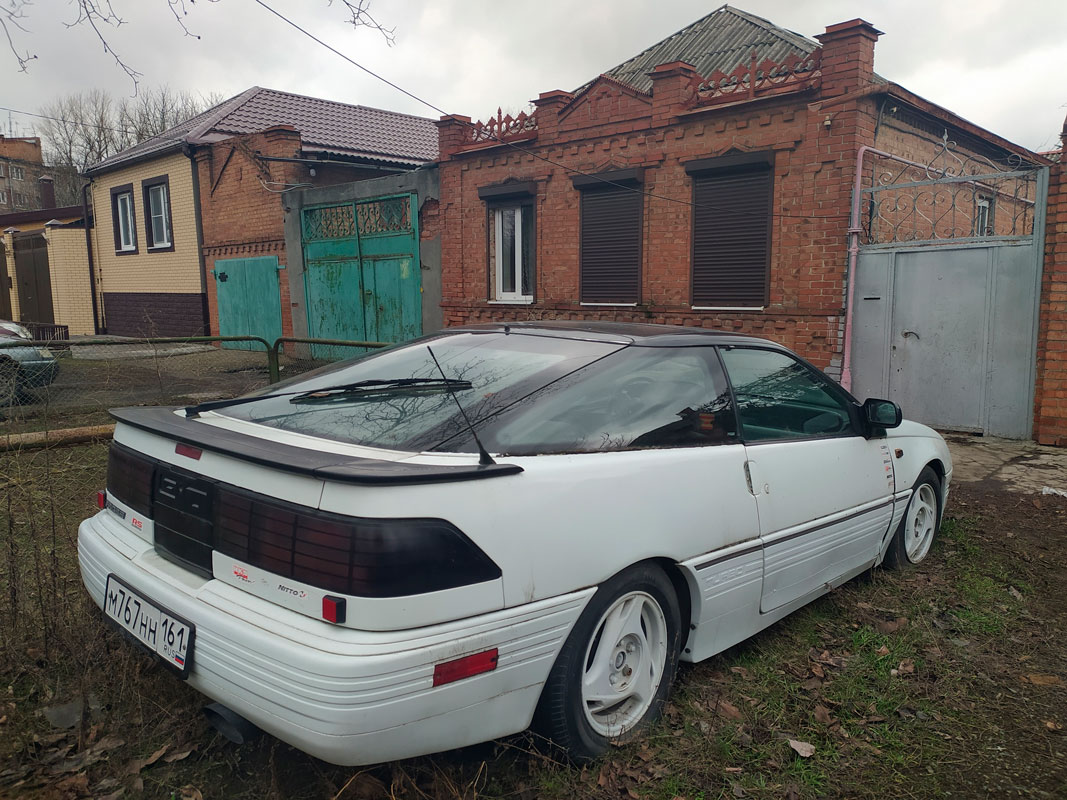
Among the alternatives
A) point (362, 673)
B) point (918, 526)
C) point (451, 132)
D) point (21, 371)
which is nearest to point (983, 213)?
point (451, 132)

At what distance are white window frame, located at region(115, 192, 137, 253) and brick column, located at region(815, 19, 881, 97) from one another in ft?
59.7

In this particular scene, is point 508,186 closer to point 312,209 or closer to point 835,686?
point 312,209

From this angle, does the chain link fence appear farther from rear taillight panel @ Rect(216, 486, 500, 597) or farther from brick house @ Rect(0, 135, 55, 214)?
brick house @ Rect(0, 135, 55, 214)

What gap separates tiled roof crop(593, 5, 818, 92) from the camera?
14.2 meters

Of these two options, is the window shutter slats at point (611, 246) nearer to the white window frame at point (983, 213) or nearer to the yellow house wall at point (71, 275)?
the white window frame at point (983, 213)

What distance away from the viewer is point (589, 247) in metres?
11.6

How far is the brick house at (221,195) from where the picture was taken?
646 inches

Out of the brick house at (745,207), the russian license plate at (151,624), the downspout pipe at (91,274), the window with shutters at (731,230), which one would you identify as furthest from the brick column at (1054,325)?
the downspout pipe at (91,274)

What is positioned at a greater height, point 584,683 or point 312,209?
point 312,209

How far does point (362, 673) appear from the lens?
1.94 meters

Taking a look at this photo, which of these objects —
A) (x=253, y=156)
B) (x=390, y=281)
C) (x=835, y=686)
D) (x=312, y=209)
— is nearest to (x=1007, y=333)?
(x=835, y=686)

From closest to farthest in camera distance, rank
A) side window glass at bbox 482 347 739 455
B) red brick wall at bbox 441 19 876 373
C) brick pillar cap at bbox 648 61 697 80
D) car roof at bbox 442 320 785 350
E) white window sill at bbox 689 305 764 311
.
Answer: side window glass at bbox 482 347 739 455 < car roof at bbox 442 320 785 350 < red brick wall at bbox 441 19 876 373 < white window sill at bbox 689 305 764 311 < brick pillar cap at bbox 648 61 697 80

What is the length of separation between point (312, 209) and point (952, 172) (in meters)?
11.4

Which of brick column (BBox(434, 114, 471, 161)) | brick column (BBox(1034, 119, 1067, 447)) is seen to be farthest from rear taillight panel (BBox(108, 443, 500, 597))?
brick column (BBox(434, 114, 471, 161))
